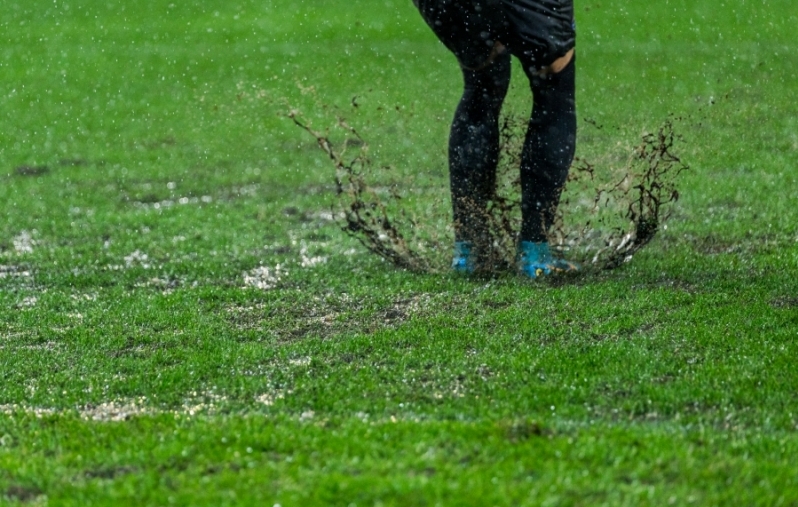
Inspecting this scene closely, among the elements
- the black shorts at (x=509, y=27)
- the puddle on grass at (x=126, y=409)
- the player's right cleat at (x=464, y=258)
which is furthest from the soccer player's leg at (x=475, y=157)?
the puddle on grass at (x=126, y=409)

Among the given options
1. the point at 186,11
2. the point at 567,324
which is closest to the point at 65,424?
the point at 567,324

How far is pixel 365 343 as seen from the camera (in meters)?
5.41

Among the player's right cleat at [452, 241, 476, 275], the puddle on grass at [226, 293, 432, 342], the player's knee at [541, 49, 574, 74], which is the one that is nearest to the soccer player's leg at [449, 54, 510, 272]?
the player's right cleat at [452, 241, 476, 275]

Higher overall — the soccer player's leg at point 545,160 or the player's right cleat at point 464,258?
the soccer player's leg at point 545,160

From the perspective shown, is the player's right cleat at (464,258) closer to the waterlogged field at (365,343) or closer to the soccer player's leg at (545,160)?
the waterlogged field at (365,343)

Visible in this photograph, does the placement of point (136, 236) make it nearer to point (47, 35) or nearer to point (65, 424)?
point (65, 424)

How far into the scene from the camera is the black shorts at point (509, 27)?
20.1 feet

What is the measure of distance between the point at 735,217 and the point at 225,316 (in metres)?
4.05

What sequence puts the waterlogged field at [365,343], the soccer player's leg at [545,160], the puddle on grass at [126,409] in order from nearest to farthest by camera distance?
the waterlogged field at [365,343]
the puddle on grass at [126,409]
the soccer player's leg at [545,160]

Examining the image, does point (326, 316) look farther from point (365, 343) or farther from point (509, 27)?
point (509, 27)

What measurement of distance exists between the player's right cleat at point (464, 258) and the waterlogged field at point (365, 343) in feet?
0.59

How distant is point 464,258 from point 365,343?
5.12ft

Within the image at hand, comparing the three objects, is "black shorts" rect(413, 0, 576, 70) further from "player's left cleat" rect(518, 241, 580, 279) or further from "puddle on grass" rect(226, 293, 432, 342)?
"puddle on grass" rect(226, 293, 432, 342)

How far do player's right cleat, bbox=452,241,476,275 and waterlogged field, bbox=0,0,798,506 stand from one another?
0.18 metres
